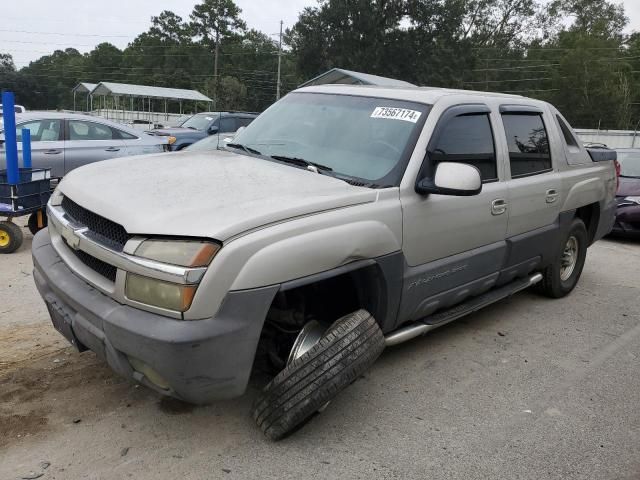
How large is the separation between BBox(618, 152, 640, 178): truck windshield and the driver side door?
6.79m

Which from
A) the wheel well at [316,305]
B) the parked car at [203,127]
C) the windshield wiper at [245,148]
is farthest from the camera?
the parked car at [203,127]

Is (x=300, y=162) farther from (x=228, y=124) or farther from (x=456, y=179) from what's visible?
(x=228, y=124)

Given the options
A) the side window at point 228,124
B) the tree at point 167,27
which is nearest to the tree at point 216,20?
the tree at point 167,27

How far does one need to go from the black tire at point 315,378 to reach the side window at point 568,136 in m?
3.29

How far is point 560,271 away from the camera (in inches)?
212

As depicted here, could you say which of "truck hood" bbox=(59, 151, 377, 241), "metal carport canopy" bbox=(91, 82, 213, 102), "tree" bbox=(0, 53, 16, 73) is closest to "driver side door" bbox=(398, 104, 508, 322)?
"truck hood" bbox=(59, 151, 377, 241)

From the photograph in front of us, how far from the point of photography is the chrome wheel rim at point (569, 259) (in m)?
5.50

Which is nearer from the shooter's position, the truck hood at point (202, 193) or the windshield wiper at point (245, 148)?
the truck hood at point (202, 193)

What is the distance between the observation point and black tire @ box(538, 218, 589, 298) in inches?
203

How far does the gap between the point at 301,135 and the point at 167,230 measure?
1650mm

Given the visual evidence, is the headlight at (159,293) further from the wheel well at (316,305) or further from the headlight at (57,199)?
the headlight at (57,199)

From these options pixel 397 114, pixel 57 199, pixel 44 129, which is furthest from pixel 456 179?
pixel 44 129

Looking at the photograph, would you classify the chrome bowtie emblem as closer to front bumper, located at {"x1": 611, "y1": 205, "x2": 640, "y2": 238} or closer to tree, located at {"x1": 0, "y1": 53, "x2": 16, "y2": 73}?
front bumper, located at {"x1": 611, "y1": 205, "x2": 640, "y2": 238}

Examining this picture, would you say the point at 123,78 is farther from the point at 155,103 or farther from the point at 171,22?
the point at 155,103
